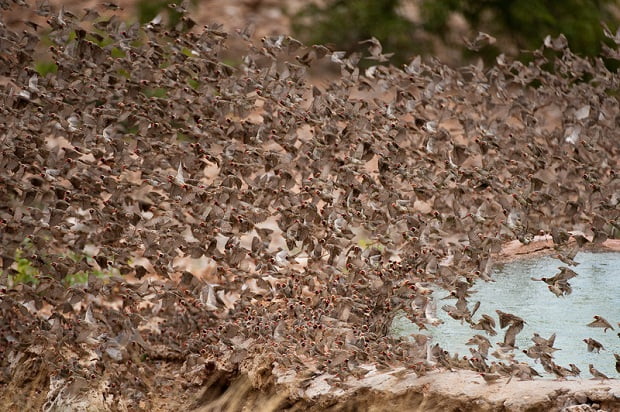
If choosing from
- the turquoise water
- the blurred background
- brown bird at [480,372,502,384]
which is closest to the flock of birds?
the turquoise water

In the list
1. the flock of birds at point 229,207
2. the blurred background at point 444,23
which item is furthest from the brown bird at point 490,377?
the blurred background at point 444,23

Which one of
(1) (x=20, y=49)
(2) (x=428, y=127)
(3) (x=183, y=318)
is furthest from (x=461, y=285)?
(1) (x=20, y=49)

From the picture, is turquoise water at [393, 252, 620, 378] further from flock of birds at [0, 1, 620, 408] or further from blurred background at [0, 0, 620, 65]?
blurred background at [0, 0, 620, 65]

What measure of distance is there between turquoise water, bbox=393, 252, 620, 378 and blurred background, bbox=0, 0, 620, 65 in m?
4.42

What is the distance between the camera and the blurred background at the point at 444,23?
743 centimetres

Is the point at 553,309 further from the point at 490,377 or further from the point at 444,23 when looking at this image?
the point at 444,23

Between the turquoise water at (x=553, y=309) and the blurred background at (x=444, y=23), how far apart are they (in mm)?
4424

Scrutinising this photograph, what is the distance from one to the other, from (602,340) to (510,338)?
20.3 inches

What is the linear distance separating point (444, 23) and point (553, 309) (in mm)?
5429

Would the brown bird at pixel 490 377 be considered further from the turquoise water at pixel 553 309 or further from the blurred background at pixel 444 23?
the blurred background at pixel 444 23

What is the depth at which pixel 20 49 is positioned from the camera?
3.03m

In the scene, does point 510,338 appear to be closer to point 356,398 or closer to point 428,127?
point 356,398

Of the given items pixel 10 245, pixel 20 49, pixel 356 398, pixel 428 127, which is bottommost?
pixel 10 245

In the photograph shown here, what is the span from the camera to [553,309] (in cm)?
291
